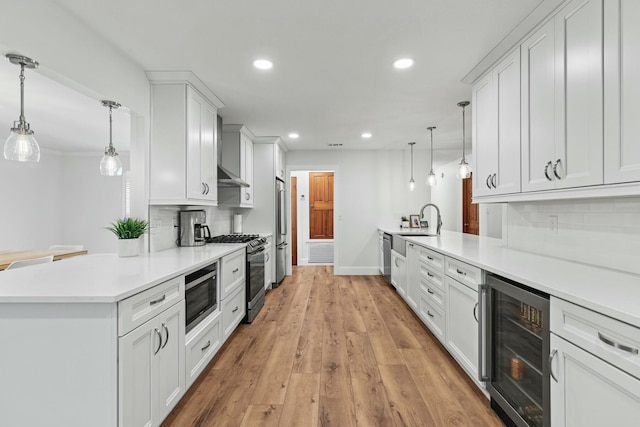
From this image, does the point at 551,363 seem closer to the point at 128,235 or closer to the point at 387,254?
the point at 128,235

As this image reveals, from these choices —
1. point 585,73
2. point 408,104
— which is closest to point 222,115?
point 408,104

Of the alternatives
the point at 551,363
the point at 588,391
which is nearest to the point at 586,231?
the point at 551,363

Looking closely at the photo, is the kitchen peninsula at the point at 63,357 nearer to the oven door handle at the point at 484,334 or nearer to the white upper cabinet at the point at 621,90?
the oven door handle at the point at 484,334

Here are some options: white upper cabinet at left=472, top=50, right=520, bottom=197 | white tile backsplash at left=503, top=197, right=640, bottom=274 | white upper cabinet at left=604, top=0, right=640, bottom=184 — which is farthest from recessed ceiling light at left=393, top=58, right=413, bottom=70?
white tile backsplash at left=503, top=197, right=640, bottom=274

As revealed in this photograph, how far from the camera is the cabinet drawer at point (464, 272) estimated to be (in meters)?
2.04

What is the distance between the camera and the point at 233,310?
3.01 metres

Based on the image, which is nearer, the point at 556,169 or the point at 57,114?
the point at 556,169

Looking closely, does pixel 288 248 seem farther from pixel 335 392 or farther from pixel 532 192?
pixel 532 192

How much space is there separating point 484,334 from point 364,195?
4.29 metres

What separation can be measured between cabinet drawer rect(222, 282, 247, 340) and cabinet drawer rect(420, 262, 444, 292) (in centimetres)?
188

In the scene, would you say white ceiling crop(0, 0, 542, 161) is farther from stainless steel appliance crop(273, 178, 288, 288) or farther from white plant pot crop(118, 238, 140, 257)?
stainless steel appliance crop(273, 178, 288, 288)

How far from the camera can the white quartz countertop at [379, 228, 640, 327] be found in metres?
1.07

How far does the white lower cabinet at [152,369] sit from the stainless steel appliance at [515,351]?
1807 millimetres

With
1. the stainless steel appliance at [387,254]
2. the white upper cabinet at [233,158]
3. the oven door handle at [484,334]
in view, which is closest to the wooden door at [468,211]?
the stainless steel appliance at [387,254]
